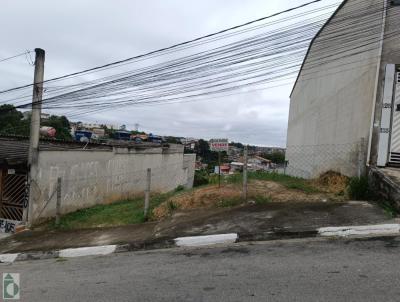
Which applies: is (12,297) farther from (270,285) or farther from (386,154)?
(386,154)

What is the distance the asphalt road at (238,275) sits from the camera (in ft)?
15.3

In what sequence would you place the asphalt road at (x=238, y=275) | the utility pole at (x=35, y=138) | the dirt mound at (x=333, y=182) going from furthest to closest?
the utility pole at (x=35, y=138)
the dirt mound at (x=333, y=182)
the asphalt road at (x=238, y=275)

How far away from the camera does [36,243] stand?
9.82m

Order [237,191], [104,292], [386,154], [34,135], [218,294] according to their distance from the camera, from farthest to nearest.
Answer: [34,135] → [237,191] → [386,154] → [104,292] → [218,294]

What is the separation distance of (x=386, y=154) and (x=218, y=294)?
21.0 feet

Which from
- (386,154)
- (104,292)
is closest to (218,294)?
(104,292)

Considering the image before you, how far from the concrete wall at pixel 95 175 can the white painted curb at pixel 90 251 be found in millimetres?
6212

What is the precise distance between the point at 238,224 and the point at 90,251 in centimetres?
285

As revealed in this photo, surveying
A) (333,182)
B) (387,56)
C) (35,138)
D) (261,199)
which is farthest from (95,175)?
(387,56)

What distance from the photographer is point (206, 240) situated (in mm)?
7289

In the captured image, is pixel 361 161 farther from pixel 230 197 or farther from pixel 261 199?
pixel 230 197

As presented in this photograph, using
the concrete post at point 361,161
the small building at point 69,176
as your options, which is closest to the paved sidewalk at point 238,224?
the concrete post at point 361,161

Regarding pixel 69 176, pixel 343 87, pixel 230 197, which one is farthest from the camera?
pixel 69 176

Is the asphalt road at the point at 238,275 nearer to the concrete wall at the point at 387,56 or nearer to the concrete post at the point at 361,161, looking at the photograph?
the concrete post at the point at 361,161
